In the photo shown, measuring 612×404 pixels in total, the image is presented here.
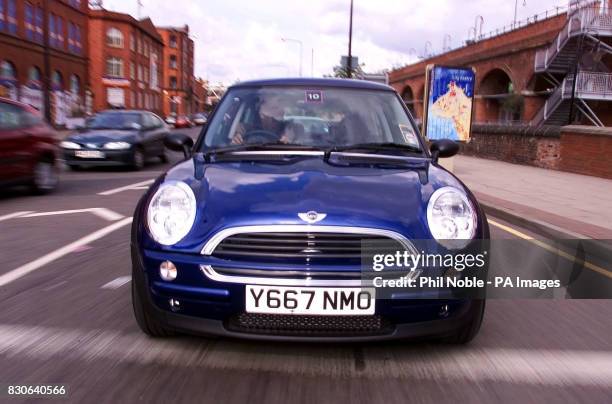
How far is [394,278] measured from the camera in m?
2.86

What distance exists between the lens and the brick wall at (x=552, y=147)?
15.6 metres

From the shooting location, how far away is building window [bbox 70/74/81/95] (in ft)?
144

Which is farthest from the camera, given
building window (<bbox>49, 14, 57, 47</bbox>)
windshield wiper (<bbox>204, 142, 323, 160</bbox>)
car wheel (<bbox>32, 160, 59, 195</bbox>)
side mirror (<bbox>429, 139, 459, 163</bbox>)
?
building window (<bbox>49, 14, 57, 47</bbox>)

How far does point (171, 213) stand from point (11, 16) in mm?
37281

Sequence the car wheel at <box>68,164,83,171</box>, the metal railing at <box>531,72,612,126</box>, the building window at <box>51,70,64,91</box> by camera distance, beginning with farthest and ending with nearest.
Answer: the building window at <box>51,70,64,91</box>, the metal railing at <box>531,72,612,126</box>, the car wheel at <box>68,164,83,171</box>

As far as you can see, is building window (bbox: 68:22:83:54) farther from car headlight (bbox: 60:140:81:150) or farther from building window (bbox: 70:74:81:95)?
car headlight (bbox: 60:140:81:150)

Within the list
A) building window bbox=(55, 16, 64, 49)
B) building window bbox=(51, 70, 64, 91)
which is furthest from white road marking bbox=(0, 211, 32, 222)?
building window bbox=(55, 16, 64, 49)

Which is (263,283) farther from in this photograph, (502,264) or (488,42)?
(488,42)

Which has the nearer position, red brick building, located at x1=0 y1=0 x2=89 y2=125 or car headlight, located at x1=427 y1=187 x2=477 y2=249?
car headlight, located at x1=427 y1=187 x2=477 y2=249

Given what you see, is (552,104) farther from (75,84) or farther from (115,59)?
(115,59)

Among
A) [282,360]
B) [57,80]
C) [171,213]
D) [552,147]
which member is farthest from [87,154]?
[57,80]

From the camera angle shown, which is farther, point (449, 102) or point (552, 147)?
point (552, 147)

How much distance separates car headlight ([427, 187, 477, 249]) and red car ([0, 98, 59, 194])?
7.61 metres

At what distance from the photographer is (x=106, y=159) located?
13.8 metres
